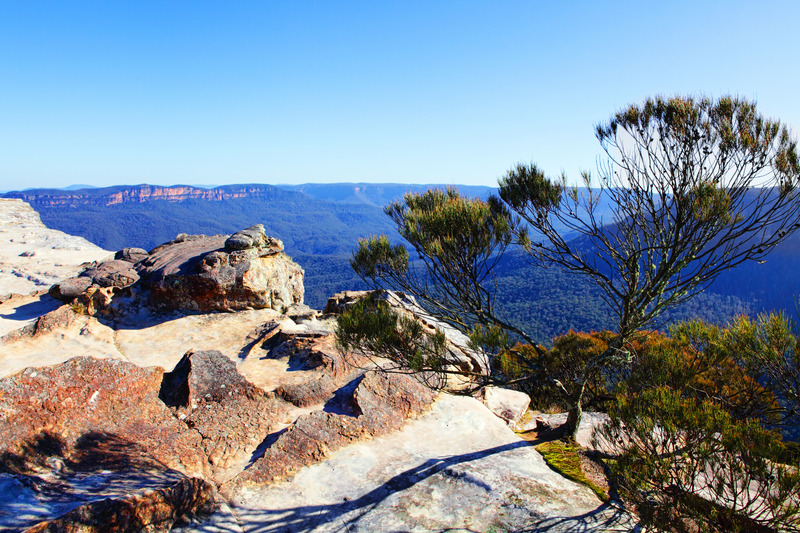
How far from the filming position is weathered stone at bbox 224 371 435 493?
6.99m

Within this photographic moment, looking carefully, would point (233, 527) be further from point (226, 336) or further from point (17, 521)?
point (226, 336)

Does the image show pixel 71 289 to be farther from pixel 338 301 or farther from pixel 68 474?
pixel 68 474

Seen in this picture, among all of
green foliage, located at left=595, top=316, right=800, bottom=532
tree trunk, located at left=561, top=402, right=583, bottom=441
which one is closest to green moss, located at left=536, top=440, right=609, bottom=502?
tree trunk, located at left=561, top=402, right=583, bottom=441

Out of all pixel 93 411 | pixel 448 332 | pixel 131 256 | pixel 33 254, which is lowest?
pixel 448 332

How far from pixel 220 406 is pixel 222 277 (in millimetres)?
7578

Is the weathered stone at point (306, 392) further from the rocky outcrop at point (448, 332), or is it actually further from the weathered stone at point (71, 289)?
the weathered stone at point (71, 289)

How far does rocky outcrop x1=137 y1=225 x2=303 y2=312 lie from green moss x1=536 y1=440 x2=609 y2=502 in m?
11.2

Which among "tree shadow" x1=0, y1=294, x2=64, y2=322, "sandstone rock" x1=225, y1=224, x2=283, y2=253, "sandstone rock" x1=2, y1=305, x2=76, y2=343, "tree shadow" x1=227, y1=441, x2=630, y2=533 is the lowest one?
"tree shadow" x1=227, y1=441, x2=630, y2=533

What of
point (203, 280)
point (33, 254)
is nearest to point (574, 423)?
point (203, 280)

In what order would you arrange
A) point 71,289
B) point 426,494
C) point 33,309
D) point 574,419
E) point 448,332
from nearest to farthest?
1. point 426,494
2. point 574,419
3. point 448,332
4. point 71,289
5. point 33,309

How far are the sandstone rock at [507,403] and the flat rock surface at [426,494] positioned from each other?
233 centimetres

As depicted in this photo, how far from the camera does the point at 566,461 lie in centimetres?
784

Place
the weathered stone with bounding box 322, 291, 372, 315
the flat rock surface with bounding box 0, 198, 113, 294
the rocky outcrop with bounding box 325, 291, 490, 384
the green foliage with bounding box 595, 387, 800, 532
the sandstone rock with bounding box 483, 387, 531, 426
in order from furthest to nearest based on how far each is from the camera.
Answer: the flat rock surface with bounding box 0, 198, 113, 294
the weathered stone with bounding box 322, 291, 372, 315
the rocky outcrop with bounding box 325, 291, 490, 384
the sandstone rock with bounding box 483, 387, 531, 426
the green foliage with bounding box 595, 387, 800, 532

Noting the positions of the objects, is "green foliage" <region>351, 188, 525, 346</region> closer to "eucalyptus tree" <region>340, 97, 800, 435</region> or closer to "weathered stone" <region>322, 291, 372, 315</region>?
"eucalyptus tree" <region>340, 97, 800, 435</region>
